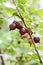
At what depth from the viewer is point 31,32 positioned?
0.97 metres

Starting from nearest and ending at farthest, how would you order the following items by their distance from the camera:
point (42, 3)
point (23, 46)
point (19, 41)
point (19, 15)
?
point (19, 15), point (23, 46), point (19, 41), point (42, 3)

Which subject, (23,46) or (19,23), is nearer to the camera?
(19,23)

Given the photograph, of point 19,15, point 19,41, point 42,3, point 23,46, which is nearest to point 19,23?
point 19,15

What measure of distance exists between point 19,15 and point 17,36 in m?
0.61

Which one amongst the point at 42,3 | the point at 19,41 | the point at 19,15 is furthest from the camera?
the point at 42,3

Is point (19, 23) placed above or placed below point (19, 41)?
above

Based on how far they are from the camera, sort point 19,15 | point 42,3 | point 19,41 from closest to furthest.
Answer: point 19,15 → point 19,41 → point 42,3

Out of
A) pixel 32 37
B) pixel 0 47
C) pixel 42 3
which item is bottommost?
pixel 42 3

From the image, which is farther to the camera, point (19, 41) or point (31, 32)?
point (19, 41)

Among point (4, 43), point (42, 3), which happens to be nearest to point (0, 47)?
point (4, 43)

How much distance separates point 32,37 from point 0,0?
205 millimetres

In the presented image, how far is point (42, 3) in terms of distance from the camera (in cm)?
582

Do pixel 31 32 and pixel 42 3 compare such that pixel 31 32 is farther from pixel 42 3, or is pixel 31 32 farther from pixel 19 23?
pixel 42 3

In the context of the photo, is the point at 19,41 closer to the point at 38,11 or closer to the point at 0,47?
the point at 0,47
